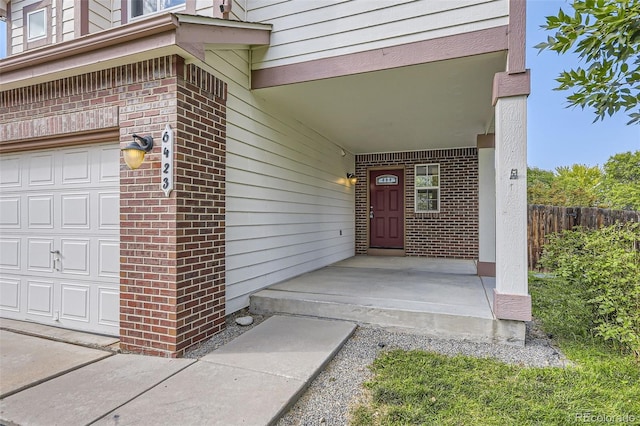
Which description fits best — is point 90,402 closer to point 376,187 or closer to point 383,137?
point 383,137

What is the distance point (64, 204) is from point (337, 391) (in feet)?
11.2

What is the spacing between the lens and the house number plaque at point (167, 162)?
287 cm

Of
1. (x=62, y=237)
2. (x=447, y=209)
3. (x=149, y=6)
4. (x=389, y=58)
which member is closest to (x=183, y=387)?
(x=62, y=237)

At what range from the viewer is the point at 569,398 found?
85.4 inches

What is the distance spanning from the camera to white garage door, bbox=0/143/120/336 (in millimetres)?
3379

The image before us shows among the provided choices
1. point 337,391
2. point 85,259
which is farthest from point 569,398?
point 85,259

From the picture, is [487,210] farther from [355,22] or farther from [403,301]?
[355,22]

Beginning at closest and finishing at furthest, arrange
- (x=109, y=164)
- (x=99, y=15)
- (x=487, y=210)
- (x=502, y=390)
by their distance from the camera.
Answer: (x=502, y=390) → (x=109, y=164) → (x=99, y=15) → (x=487, y=210)

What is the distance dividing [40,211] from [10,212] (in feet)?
1.90

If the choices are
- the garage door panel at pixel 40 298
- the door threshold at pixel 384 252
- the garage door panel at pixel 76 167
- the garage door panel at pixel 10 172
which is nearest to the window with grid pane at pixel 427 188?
the door threshold at pixel 384 252

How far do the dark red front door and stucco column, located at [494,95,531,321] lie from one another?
16.2 ft

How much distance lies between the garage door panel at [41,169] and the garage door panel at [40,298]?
1.12 meters

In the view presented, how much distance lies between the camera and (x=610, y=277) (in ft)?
9.34

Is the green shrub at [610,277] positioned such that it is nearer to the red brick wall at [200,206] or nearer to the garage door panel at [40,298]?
the red brick wall at [200,206]
